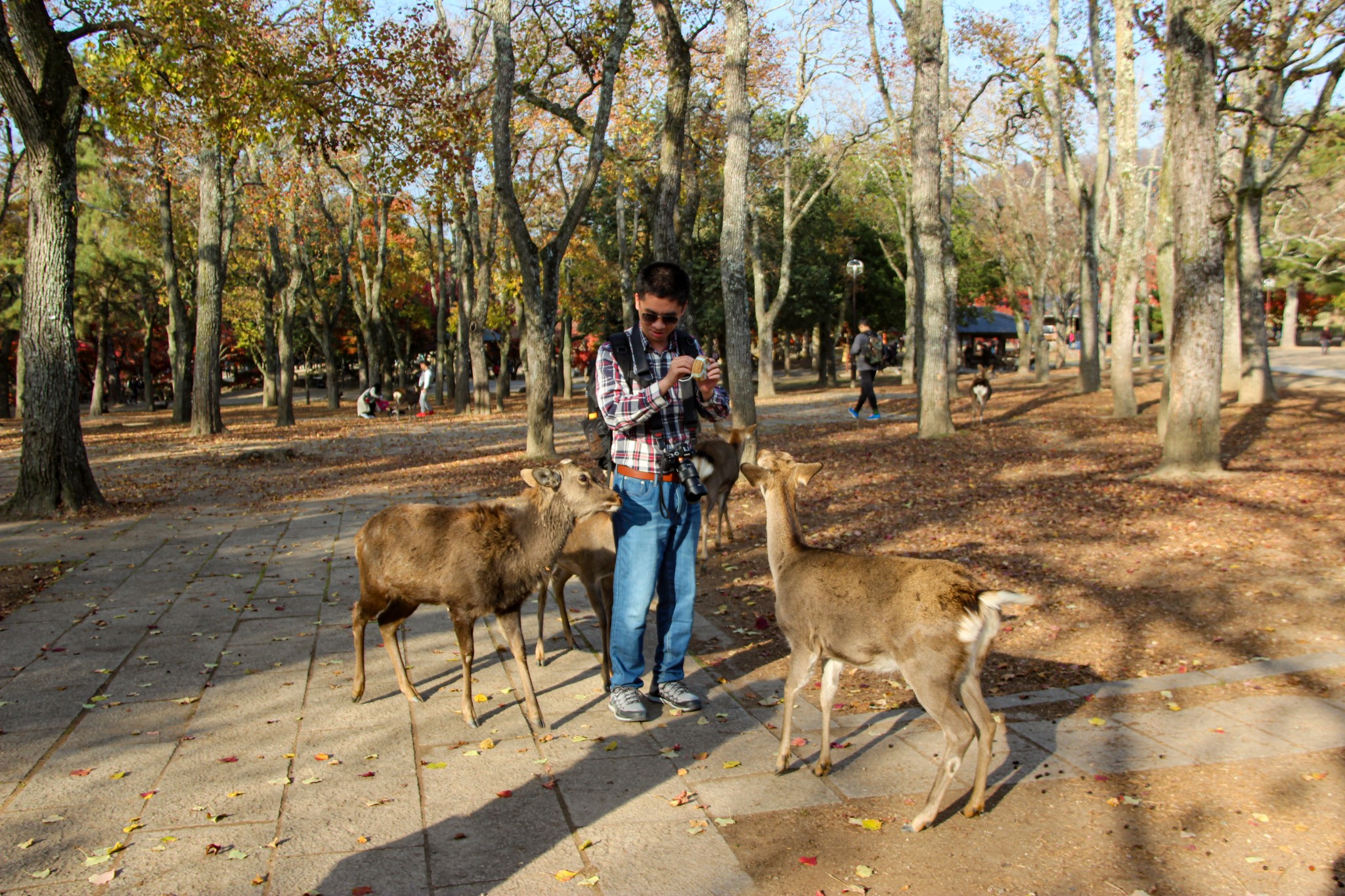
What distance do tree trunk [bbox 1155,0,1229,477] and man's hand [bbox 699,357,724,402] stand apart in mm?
8182

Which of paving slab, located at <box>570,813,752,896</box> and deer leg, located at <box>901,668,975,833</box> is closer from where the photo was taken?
paving slab, located at <box>570,813,752,896</box>

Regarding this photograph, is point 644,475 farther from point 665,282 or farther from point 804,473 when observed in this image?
point 665,282

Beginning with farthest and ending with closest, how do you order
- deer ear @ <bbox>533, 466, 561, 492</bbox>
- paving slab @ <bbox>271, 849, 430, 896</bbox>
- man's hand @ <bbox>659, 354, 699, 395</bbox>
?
1. deer ear @ <bbox>533, 466, 561, 492</bbox>
2. man's hand @ <bbox>659, 354, 699, 395</bbox>
3. paving slab @ <bbox>271, 849, 430, 896</bbox>

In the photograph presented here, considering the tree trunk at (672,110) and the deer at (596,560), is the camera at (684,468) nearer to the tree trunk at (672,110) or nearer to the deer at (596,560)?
the deer at (596,560)

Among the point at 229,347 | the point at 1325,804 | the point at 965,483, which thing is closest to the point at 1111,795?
the point at 1325,804

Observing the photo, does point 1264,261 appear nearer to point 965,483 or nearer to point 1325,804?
point 965,483

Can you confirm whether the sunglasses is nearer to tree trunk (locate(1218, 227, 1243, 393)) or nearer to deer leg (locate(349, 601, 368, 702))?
deer leg (locate(349, 601, 368, 702))

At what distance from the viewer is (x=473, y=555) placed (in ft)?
16.2

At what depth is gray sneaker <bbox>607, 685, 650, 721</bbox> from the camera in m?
4.87

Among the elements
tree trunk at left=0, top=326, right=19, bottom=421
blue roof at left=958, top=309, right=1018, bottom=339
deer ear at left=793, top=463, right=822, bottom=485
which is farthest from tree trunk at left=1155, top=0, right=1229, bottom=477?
blue roof at left=958, top=309, right=1018, bottom=339

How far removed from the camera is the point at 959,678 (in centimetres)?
386

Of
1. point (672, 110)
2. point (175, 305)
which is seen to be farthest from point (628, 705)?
point (175, 305)

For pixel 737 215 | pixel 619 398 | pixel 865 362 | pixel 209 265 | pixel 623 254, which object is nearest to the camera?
pixel 619 398

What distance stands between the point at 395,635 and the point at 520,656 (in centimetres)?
97
